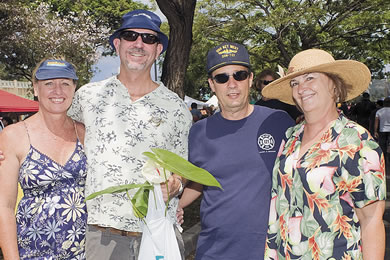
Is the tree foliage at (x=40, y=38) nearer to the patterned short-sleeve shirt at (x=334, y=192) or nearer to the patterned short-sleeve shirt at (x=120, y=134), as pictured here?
the patterned short-sleeve shirt at (x=120, y=134)

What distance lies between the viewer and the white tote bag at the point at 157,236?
7.39ft

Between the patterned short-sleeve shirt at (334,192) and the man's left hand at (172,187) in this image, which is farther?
the man's left hand at (172,187)

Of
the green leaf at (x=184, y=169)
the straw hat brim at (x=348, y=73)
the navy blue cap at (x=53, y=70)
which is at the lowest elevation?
the green leaf at (x=184, y=169)

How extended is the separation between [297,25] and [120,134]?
17.5m

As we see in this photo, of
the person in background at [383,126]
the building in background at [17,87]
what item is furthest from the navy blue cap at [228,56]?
the building in background at [17,87]

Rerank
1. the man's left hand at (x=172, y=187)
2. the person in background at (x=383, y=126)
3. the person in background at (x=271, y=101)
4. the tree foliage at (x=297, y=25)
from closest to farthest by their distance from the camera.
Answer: the man's left hand at (x=172, y=187) < the person in background at (x=271, y=101) < the person in background at (x=383, y=126) < the tree foliage at (x=297, y=25)

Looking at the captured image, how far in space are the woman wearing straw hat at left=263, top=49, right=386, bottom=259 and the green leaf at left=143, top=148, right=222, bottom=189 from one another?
565 millimetres

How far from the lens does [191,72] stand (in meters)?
28.5

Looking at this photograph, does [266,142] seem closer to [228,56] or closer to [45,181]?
[228,56]

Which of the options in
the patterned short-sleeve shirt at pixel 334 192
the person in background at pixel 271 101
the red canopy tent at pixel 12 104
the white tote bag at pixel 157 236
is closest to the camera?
the patterned short-sleeve shirt at pixel 334 192

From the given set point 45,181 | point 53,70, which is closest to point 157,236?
point 45,181

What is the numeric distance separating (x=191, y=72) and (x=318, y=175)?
26.8 m

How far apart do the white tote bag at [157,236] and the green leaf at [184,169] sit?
0.38 meters

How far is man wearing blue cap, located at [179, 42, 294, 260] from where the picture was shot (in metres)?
2.50
